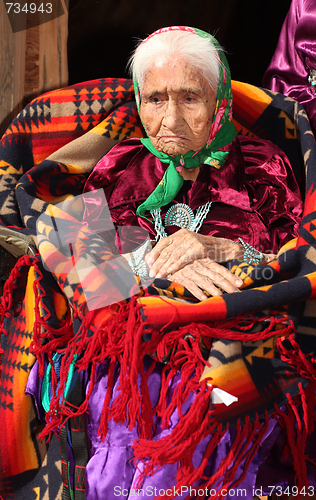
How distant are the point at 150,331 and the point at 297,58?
120 cm

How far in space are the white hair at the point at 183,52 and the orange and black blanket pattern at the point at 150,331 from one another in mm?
367

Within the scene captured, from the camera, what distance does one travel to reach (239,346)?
0.93m

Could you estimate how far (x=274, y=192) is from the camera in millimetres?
1330

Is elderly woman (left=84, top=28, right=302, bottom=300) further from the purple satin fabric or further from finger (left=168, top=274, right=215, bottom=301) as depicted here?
the purple satin fabric

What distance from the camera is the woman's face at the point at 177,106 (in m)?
1.15

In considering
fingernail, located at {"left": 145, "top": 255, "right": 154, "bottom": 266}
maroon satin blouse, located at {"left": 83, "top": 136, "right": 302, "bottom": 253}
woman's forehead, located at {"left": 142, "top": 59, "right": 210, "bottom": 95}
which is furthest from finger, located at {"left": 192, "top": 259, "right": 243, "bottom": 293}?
woman's forehead, located at {"left": 142, "top": 59, "right": 210, "bottom": 95}

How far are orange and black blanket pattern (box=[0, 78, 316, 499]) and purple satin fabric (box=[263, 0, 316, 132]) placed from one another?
0.14 metres

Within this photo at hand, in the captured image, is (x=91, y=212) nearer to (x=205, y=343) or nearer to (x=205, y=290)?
(x=205, y=290)

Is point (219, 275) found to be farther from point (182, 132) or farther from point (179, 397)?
point (182, 132)

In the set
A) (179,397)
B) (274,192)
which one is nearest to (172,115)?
(274,192)

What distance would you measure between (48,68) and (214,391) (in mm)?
1521

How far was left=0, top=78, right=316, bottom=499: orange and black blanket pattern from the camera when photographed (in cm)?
89

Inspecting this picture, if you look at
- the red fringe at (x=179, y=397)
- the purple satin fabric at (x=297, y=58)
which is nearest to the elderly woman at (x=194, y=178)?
the red fringe at (x=179, y=397)

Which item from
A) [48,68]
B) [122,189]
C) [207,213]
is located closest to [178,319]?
[207,213]
